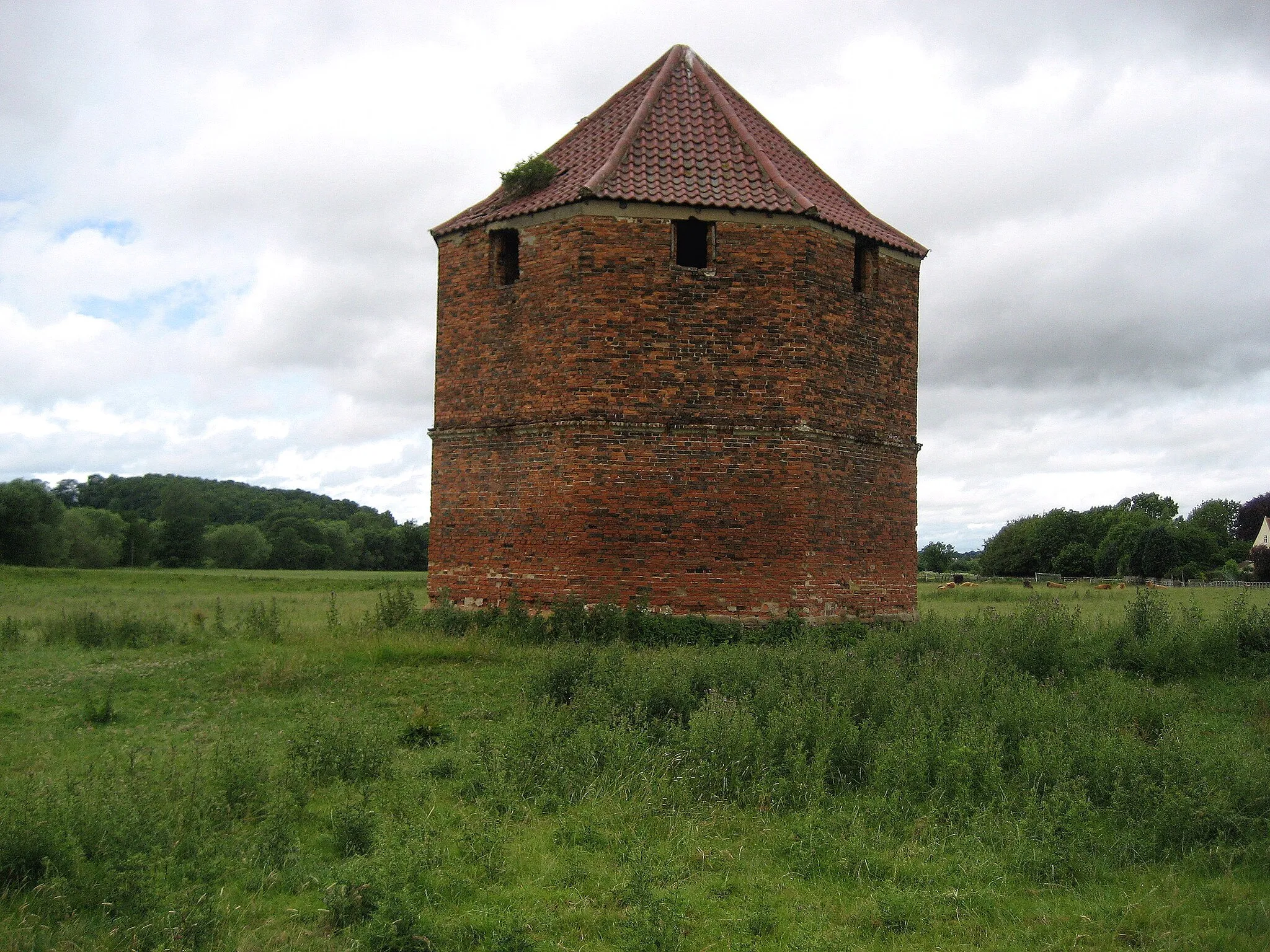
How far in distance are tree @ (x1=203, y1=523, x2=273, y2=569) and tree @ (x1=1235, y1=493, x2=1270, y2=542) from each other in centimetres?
8660

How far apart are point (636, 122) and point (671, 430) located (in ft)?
17.0

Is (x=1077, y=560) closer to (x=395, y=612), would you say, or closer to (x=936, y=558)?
(x=936, y=558)

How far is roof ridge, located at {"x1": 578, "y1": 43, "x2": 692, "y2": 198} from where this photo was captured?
1333 centimetres

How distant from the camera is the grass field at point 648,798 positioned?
4.53 m

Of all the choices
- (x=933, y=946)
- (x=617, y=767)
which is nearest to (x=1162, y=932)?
(x=933, y=946)

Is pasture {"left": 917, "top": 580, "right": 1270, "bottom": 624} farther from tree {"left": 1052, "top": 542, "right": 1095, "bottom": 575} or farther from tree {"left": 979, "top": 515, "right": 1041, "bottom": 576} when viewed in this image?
tree {"left": 979, "top": 515, "right": 1041, "bottom": 576}

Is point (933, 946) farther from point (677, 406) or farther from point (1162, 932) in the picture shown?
point (677, 406)

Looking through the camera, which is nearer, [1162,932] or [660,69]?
[1162,932]

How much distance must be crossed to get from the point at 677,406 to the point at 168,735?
748cm

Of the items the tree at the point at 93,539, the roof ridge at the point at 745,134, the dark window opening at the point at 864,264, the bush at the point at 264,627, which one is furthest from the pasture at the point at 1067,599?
the tree at the point at 93,539

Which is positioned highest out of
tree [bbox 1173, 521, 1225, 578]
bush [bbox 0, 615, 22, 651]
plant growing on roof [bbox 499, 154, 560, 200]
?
plant growing on roof [bbox 499, 154, 560, 200]

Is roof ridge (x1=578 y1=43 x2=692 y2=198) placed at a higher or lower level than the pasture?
higher

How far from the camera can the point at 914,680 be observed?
28.4 ft

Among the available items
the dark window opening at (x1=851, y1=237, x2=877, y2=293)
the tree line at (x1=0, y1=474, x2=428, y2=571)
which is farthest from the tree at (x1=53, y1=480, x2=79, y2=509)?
the dark window opening at (x1=851, y1=237, x2=877, y2=293)
